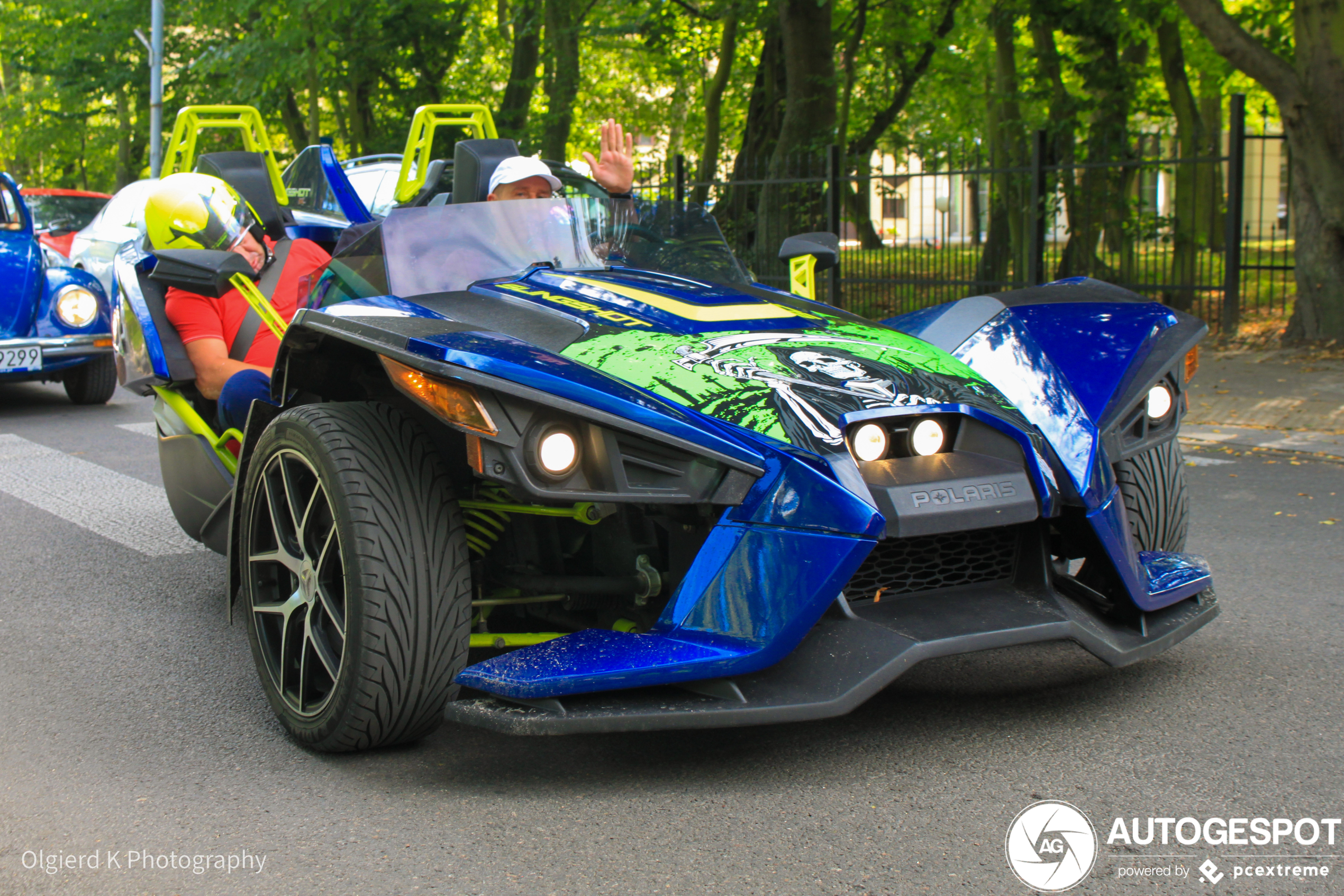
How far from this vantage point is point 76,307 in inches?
383

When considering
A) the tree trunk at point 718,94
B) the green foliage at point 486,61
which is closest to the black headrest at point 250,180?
the green foliage at point 486,61

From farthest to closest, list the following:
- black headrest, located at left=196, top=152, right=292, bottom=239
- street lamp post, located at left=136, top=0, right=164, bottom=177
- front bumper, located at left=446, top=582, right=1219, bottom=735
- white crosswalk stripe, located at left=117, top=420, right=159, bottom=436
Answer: street lamp post, located at left=136, top=0, right=164, bottom=177, white crosswalk stripe, located at left=117, top=420, right=159, bottom=436, black headrest, located at left=196, top=152, right=292, bottom=239, front bumper, located at left=446, top=582, right=1219, bottom=735

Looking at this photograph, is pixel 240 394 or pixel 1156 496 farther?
pixel 240 394

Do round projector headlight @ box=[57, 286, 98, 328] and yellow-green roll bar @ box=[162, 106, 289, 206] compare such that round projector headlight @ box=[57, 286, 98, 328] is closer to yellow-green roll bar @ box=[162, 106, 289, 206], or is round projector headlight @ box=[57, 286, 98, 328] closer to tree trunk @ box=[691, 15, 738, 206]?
yellow-green roll bar @ box=[162, 106, 289, 206]

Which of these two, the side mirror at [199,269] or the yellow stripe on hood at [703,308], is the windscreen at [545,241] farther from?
the side mirror at [199,269]

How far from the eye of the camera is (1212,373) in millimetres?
10367

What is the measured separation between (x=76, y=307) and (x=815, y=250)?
720 centimetres

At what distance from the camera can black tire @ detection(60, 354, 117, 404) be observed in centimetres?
1004

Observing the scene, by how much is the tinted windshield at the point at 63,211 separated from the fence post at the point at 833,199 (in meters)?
9.20

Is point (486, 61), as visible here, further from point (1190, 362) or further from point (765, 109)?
point (1190, 362)

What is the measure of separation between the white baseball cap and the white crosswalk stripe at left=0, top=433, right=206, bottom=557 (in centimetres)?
213

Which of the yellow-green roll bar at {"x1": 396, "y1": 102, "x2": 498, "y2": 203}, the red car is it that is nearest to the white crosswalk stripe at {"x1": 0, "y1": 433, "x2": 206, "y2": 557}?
the yellow-green roll bar at {"x1": 396, "y1": 102, "x2": 498, "y2": 203}

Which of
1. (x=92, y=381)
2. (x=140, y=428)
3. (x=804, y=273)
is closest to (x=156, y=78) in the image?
(x=92, y=381)

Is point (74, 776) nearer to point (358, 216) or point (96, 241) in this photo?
point (358, 216)
